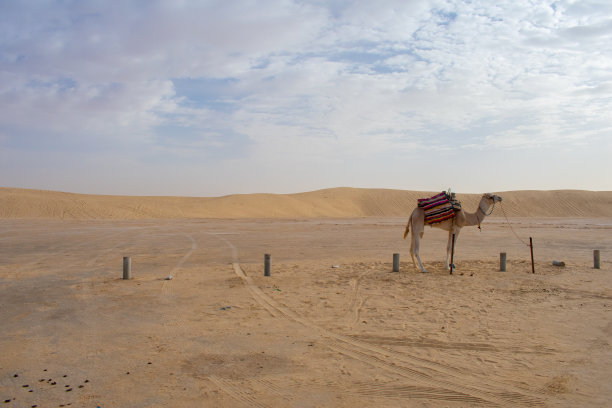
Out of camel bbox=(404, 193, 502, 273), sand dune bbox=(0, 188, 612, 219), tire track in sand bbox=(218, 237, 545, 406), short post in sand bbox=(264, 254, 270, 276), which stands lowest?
tire track in sand bbox=(218, 237, 545, 406)

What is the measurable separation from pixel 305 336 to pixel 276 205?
66196 mm

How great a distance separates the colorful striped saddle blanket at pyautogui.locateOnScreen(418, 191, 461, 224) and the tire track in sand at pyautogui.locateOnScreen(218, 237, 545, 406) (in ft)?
24.1

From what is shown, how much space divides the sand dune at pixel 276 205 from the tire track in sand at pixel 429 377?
49.6 meters

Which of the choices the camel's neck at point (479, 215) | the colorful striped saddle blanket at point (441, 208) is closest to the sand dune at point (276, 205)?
the colorful striped saddle blanket at point (441, 208)

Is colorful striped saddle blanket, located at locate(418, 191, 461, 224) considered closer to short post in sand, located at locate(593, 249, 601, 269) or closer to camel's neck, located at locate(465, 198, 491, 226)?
camel's neck, located at locate(465, 198, 491, 226)

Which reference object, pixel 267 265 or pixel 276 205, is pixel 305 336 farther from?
pixel 276 205

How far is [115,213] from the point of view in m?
53.8

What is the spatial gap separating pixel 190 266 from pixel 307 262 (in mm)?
4172

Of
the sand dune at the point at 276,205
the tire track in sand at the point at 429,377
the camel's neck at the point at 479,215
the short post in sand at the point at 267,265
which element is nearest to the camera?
the tire track in sand at the point at 429,377

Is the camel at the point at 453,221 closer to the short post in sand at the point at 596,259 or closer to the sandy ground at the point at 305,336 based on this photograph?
the sandy ground at the point at 305,336

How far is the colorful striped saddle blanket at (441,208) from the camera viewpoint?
13.6 meters

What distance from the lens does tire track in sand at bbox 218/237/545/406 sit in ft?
16.3

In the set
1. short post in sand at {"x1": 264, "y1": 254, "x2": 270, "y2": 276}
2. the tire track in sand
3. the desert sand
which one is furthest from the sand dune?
the tire track in sand

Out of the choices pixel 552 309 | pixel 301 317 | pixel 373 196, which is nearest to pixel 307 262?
pixel 301 317
